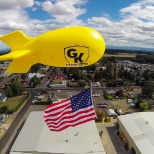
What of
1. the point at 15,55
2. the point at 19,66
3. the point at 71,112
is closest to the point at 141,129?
the point at 71,112

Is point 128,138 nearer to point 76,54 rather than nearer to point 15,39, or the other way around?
point 76,54

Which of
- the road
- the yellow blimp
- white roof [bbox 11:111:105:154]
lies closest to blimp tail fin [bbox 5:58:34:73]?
the yellow blimp

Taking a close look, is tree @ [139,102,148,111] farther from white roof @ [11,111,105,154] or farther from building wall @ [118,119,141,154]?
white roof @ [11,111,105,154]

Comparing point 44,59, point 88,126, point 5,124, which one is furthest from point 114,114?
point 44,59

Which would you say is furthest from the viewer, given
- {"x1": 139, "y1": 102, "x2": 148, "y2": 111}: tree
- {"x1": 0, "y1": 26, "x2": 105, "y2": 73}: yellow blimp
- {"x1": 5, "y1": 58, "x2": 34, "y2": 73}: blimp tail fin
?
{"x1": 139, "y1": 102, "x2": 148, "y2": 111}: tree

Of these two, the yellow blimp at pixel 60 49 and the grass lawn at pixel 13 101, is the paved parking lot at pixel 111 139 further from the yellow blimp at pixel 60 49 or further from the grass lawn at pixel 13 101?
the grass lawn at pixel 13 101

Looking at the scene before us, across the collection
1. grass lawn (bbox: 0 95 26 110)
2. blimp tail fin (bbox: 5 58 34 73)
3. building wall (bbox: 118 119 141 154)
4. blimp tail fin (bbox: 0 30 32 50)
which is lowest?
grass lawn (bbox: 0 95 26 110)
